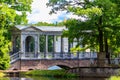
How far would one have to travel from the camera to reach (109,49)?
218 ft

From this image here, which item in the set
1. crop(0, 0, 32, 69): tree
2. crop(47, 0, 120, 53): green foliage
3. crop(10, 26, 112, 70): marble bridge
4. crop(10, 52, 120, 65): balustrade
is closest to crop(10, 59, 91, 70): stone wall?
crop(10, 26, 112, 70): marble bridge

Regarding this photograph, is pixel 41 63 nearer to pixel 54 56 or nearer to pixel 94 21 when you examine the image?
pixel 54 56

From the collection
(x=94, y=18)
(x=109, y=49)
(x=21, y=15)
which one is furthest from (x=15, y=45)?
(x=94, y=18)

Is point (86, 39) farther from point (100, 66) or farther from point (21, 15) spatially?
point (21, 15)

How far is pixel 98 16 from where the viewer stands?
59.2 meters

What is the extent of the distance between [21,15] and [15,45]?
460 cm

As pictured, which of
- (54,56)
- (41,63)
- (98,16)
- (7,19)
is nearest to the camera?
(98,16)

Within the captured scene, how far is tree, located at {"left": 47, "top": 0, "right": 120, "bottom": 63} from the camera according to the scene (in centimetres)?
5904

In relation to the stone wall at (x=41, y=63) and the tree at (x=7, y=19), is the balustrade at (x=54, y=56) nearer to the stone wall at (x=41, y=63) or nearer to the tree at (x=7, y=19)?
the stone wall at (x=41, y=63)

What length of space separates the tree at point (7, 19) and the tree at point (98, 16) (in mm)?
5224

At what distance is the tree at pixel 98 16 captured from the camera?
194ft

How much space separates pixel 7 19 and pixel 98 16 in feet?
41.6

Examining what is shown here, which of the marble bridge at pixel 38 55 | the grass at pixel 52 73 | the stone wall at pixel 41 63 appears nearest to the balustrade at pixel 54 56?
the marble bridge at pixel 38 55

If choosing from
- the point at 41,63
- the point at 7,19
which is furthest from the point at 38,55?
the point at 7,19
